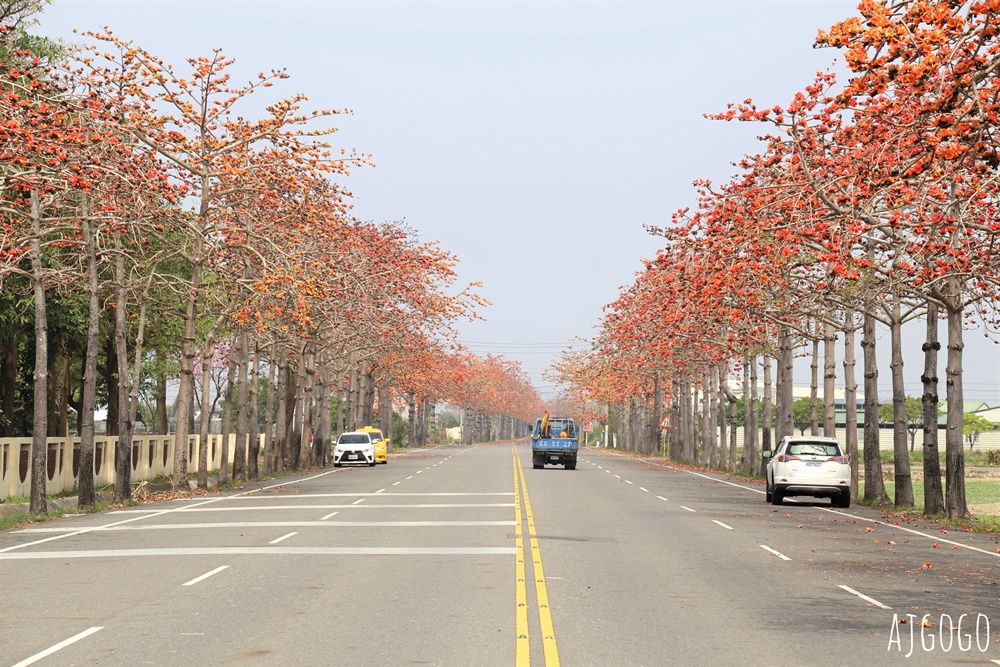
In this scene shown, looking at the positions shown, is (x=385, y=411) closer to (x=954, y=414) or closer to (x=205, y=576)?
(x=954, y=414)

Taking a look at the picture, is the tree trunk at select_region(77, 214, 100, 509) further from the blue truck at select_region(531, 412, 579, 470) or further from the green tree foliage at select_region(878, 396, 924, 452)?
the green tree foliage at select_region(878, 396, 924, 452)

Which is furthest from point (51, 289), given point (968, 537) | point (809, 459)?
point (968, 537)

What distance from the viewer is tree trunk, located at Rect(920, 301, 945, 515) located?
28.2 m

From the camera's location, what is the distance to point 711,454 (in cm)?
6312

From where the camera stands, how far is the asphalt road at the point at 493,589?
1017 cm

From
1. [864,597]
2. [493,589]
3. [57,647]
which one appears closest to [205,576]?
[493,589]

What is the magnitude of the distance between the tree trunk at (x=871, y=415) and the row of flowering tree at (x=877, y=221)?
0.04 meters

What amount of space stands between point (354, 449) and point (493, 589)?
45.6 m

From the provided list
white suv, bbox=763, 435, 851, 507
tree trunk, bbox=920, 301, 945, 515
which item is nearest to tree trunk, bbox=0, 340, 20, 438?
white suv, bbox=763, 435, 851, 507

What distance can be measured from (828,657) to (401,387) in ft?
280

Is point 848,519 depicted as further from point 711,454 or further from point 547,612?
point 711,454

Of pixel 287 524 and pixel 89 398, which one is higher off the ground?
pixel 89 398

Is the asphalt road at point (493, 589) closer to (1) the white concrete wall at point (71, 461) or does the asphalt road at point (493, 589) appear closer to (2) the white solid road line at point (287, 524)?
(2) the white solid road line at point (287, 524)

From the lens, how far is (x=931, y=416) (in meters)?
29.3
